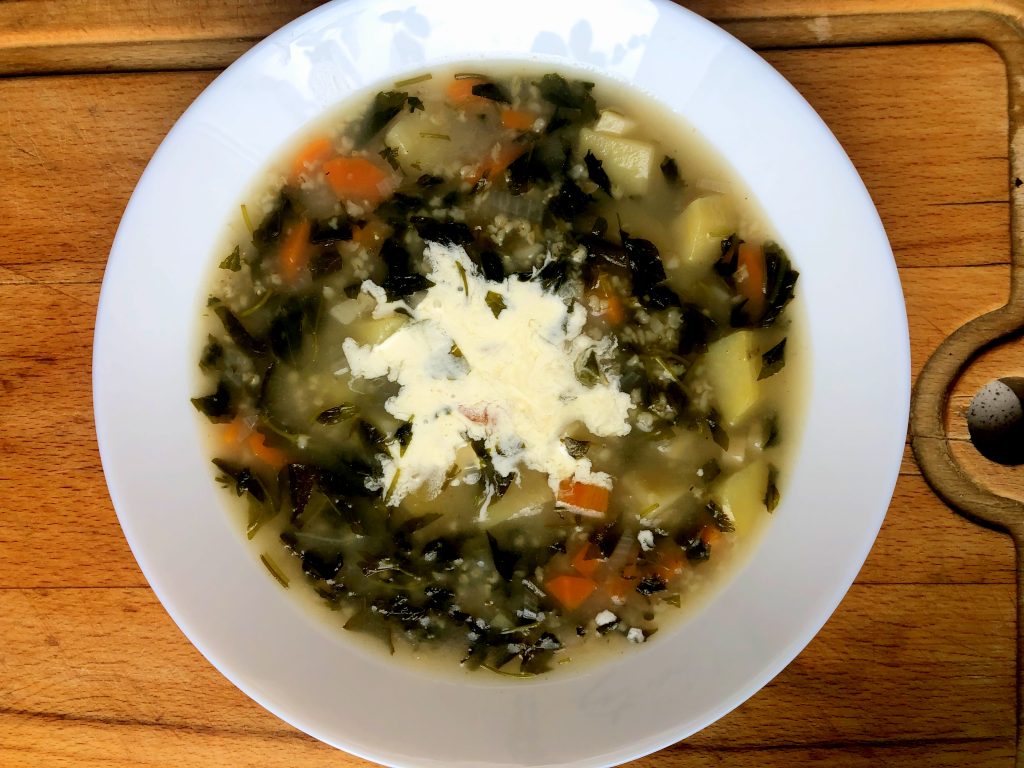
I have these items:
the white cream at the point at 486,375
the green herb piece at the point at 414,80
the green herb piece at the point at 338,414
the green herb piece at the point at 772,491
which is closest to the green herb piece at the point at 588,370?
the white cream at the point at 486,375

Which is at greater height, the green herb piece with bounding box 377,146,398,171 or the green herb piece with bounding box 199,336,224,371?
the green herb piece with bounding box 377,146,398,171

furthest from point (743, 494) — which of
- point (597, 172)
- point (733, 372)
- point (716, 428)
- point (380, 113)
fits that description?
point (380, 113)

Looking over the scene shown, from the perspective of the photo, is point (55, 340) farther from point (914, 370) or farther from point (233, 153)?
point (914, 370)

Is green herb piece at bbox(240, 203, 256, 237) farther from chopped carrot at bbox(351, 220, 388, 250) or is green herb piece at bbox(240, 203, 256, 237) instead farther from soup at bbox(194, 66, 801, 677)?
chopped carrot at bbox(351, 220, 388, 250)

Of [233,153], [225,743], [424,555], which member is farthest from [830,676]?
[233,153]

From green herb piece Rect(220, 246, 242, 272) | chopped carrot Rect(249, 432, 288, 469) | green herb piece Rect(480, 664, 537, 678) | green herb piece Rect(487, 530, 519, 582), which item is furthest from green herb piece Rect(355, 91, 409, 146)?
green herb piece Rect(480, 664, 537, 678)

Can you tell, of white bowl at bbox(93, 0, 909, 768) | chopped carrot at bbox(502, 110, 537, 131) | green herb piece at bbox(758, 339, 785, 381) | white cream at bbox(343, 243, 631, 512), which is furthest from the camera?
chopped carrot at bbox(502, 110, 537, 131)
